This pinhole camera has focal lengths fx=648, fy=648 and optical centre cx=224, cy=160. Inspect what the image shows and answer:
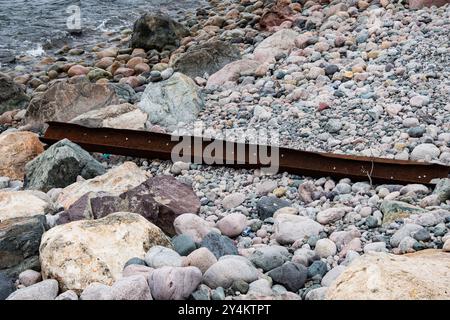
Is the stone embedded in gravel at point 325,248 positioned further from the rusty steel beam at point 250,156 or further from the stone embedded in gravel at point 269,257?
the rusty steel beam at point 250,156

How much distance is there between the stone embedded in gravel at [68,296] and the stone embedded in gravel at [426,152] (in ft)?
8.05

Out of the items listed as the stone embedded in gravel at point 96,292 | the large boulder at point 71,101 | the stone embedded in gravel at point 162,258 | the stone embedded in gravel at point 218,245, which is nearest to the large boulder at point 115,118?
the large boulder at point 71,101

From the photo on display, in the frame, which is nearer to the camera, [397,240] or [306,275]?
[306,275]

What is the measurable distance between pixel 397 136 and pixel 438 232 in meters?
1.44

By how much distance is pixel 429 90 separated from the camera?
505cm

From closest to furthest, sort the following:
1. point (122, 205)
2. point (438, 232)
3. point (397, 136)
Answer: point (438, 232) < point (122, 205) < point (397, 136)

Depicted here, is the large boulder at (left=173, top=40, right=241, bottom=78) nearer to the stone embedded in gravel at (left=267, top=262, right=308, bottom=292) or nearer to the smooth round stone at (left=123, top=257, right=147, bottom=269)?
the smooth round stone at (left=123, top=257, right=147, bottom=269)

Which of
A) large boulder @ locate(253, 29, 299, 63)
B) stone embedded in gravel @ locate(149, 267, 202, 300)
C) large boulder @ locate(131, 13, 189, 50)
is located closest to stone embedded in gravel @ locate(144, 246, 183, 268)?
stone embedded in gravel @ locate(149, 267, 202, 300)

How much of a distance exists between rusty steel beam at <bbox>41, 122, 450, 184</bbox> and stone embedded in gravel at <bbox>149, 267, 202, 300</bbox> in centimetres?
172

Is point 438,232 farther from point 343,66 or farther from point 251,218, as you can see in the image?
point 343,66

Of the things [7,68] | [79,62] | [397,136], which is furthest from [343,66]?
[7,68]

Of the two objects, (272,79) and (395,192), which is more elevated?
(272,79)

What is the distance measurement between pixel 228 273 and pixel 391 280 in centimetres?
74

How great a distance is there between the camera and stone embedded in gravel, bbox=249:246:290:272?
3082 mm
